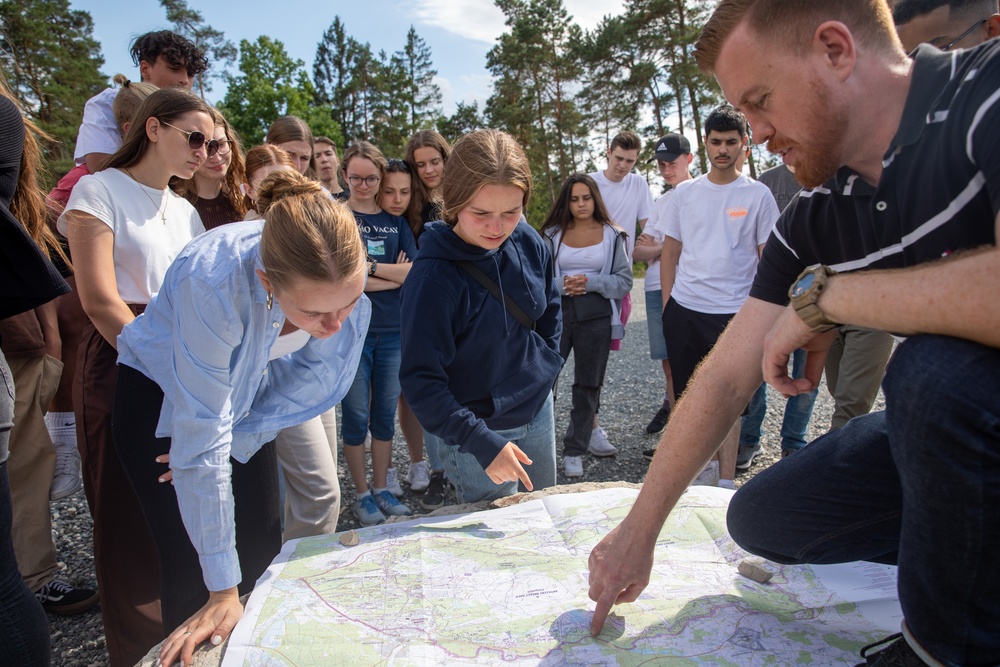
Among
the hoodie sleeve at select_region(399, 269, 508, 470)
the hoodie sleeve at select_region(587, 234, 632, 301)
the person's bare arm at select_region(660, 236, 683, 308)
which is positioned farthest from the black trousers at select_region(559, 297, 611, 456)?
the hoodie sleeve at select_region(399, 269, 508, 470)

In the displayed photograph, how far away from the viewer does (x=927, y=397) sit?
41.4 inches

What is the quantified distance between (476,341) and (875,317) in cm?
132

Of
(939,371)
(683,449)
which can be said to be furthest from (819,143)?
(683,449)

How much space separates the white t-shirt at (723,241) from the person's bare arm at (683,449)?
1.94m

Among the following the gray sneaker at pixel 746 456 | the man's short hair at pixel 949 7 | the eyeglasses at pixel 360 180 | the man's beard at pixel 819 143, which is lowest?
the gray sneaker at pixel 746 456

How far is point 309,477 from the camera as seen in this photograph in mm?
2342

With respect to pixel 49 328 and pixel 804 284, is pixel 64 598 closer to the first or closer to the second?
pixel 49 328

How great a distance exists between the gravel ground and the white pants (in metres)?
0.90

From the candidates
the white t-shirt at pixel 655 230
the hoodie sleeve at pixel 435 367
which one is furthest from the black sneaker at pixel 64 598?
the white t-shirt at pixel 655 230

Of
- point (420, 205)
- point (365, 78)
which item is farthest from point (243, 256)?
point (365, 78)

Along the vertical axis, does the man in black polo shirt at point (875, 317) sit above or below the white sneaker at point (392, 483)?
above

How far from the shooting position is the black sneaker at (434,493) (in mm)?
3631

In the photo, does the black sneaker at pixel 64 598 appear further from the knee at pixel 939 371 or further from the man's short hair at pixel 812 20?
the man's short hair at pixel 812 20

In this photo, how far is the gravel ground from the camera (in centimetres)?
249
